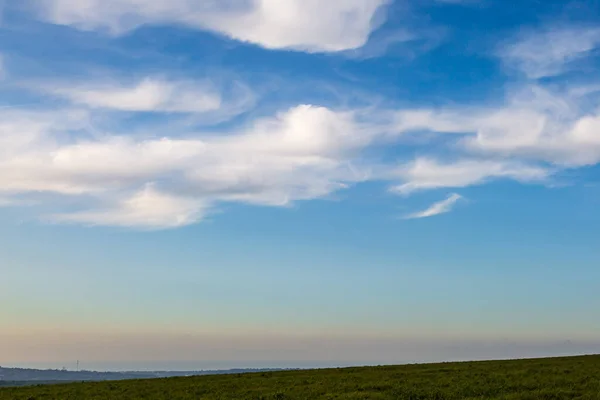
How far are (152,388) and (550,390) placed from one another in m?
35.3

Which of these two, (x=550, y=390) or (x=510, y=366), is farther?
(x=510, y=366)

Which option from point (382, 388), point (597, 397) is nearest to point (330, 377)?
point (382, 388)

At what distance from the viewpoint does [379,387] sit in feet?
154

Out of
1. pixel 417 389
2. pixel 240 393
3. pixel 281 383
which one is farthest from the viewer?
pixel 281 383

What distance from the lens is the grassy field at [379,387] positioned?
4188cm

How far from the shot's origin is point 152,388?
56594 mm

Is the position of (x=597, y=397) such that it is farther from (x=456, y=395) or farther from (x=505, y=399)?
(x=456, y=395)

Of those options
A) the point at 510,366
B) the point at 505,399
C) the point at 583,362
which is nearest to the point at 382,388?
the point at 505,399

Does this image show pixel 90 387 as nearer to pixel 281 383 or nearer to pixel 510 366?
pixel 281 383

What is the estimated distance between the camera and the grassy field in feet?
137

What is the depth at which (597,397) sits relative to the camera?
36750 millimetres

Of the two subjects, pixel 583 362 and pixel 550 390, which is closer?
pixel 550 390

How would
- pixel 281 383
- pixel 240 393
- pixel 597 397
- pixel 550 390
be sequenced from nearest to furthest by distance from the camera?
pixel 597 397 → pixel 550 390 → pixel 240 393 → pixel 281 383

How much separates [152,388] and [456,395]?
96.4ft
